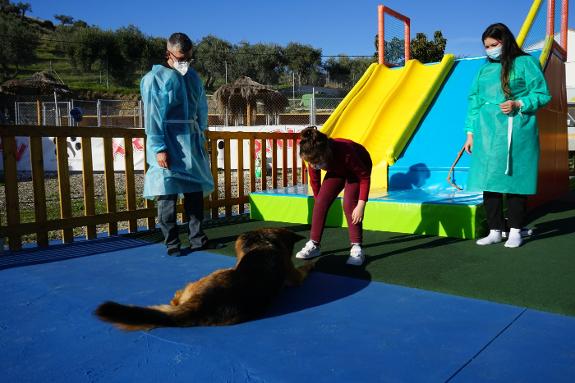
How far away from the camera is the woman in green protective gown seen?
392 cm

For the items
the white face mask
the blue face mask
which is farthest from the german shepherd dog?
the blue face mask

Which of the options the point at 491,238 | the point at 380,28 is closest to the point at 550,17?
the point at 380,28

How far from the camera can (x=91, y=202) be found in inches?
191

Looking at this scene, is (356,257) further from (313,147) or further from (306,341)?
(306,341)

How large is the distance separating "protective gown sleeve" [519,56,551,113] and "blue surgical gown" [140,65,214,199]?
2794 millimetres

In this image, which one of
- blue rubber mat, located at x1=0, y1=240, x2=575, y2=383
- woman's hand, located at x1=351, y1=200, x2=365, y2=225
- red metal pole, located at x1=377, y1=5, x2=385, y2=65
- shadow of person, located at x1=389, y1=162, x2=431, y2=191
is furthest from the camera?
red metal pole, located at x1=377, y1=5, x2=385, y2=65

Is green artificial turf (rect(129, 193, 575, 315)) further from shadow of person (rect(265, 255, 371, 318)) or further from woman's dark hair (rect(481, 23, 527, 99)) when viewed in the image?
woman's dark hair (rect(481, 23, 527, 99))

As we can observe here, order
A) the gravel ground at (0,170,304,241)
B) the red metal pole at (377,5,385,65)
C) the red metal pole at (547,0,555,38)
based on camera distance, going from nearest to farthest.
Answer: the gravel ground at (0,170,304,241) → the red metal pole at (547,0,555,38) → the red metal pole at (377,5,385,65)

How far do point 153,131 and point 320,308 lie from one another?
2.15m

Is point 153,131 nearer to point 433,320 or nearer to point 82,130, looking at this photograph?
point 82,130

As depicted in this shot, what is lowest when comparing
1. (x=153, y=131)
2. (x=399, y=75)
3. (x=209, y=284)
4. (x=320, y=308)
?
(x=320, y=308)

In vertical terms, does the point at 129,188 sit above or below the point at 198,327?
above

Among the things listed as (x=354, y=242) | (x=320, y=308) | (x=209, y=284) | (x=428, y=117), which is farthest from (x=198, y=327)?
(x=428, y=117)

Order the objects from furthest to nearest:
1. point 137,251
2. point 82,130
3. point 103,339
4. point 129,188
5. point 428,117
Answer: point 428,117 < point 129,188 < point 82,130 < point 137,251 < point 103,339
